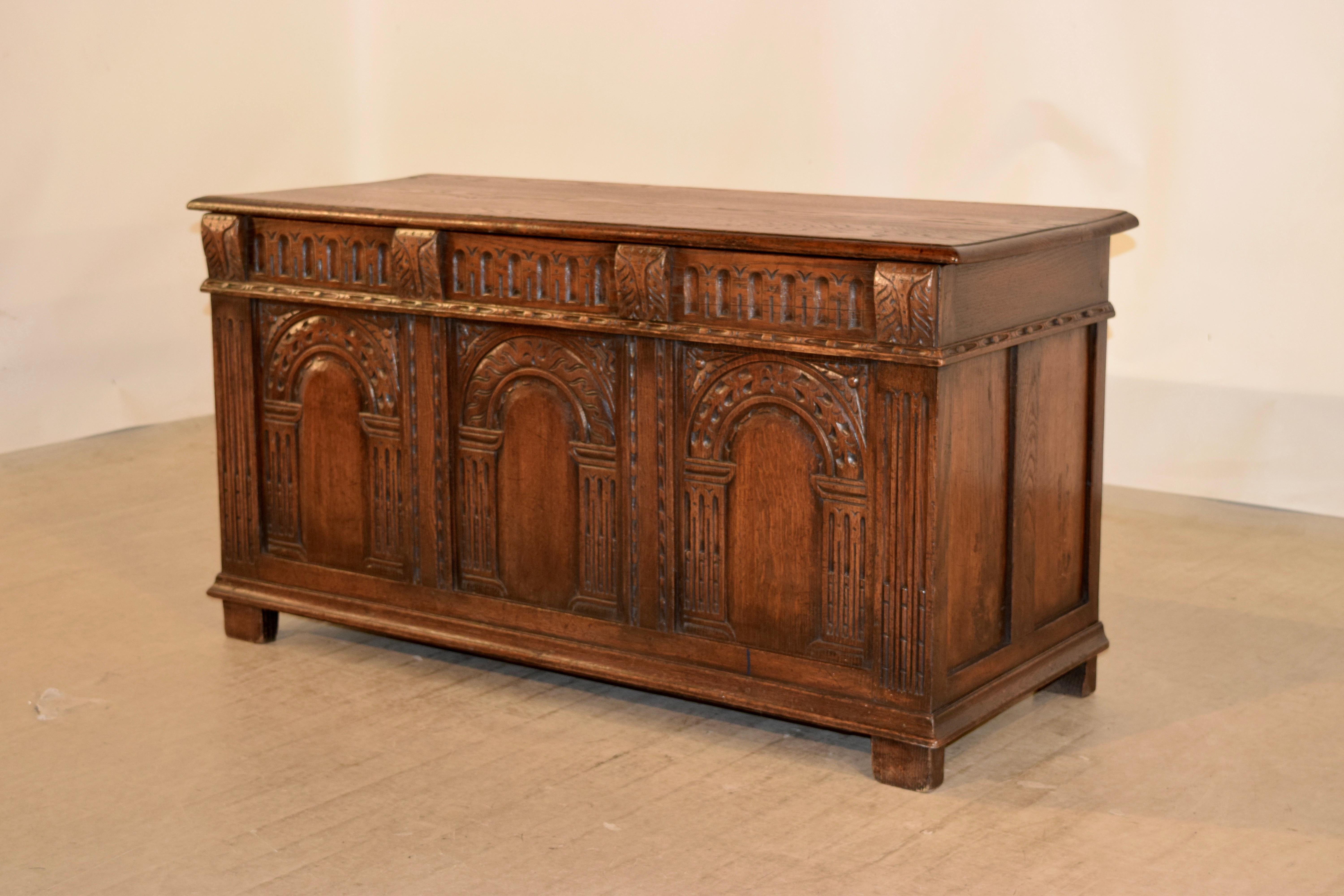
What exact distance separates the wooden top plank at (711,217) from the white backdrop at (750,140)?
1.64 meters

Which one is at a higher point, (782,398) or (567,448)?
(782,398)

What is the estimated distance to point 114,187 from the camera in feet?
19.7

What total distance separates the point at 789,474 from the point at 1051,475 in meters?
0.57

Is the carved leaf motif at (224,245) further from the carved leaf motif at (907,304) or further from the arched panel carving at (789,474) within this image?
the carved leaf motif at (907,304)

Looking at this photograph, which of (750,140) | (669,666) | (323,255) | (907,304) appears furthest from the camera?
(750,140)

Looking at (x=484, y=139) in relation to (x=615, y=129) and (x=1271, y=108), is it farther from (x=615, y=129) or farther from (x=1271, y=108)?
(x=1271, y=108)

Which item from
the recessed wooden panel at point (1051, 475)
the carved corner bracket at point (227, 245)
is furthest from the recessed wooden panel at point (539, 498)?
the recessed wooden panel at point (1051, 475)

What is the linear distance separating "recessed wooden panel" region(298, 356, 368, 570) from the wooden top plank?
36 centimetres

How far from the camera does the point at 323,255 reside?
3.55m

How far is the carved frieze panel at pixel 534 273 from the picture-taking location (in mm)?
3211

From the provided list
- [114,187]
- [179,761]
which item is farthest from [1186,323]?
[114,187]

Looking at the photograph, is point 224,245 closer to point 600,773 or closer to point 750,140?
point 600,773

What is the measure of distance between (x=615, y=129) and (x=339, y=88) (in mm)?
1349

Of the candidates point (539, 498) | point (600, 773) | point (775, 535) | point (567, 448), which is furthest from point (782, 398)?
point (600, 773)
